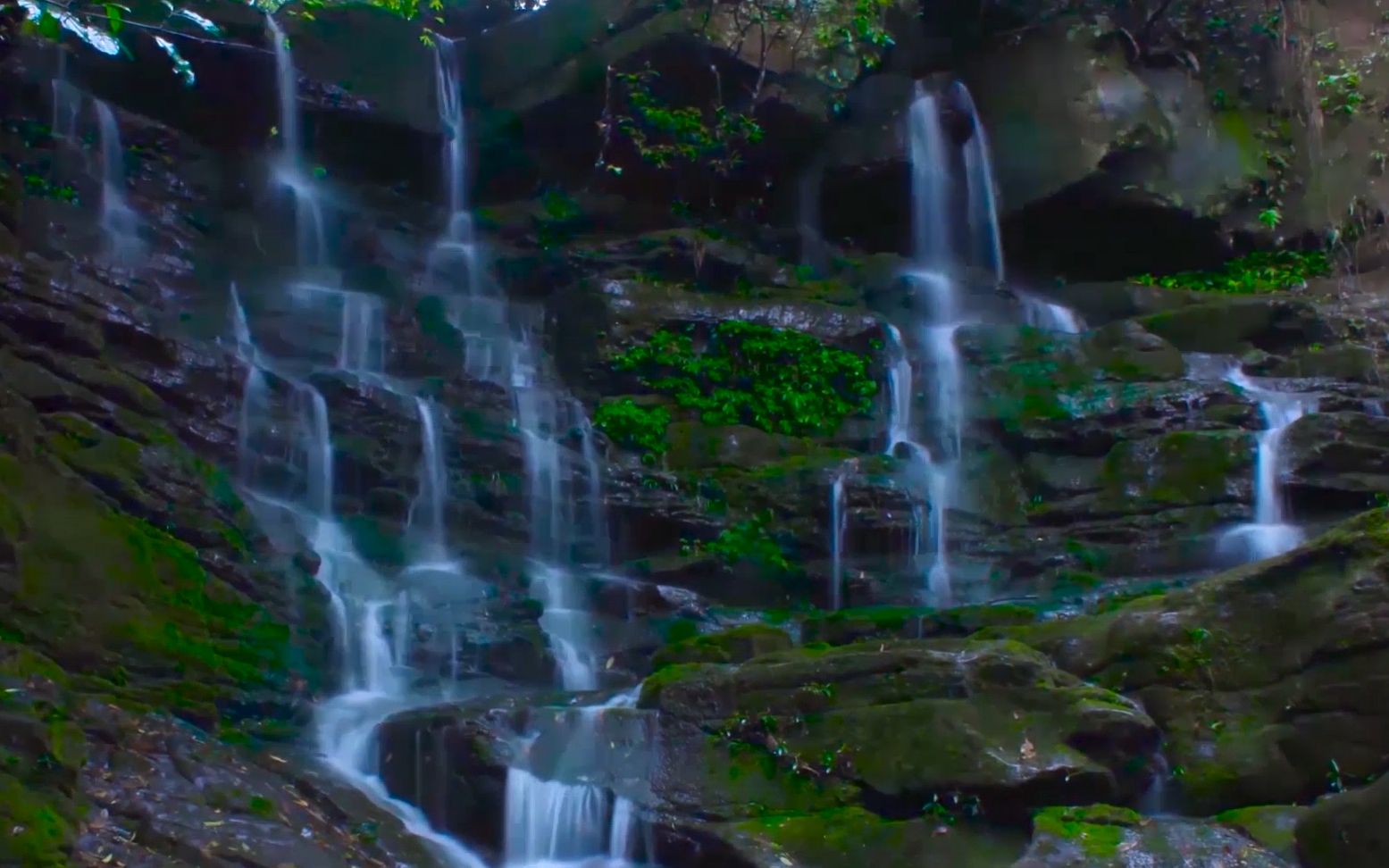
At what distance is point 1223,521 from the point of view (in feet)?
39.2

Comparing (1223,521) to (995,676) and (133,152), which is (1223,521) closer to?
(995,676)

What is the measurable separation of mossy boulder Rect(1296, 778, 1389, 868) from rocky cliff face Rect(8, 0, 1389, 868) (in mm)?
24

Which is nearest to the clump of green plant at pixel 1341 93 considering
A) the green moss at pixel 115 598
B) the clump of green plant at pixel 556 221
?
the clump of green plant at pixel 556 221

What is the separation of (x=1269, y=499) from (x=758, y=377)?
5944 millimetres

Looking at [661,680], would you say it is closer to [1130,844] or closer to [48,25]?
[1130,844]

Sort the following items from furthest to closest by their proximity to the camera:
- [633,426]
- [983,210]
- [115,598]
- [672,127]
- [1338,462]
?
[983,210], [672,127], [633,426], [1338,462], [115,598]

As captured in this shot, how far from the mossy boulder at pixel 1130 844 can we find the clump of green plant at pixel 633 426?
7.99 m

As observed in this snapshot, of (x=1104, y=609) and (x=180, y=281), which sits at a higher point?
(x=180, y=281)

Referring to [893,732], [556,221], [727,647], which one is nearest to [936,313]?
[556,221]

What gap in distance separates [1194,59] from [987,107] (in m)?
3.40

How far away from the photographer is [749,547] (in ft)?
41.3

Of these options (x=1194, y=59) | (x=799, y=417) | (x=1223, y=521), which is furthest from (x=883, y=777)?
(x=1194, y=59)

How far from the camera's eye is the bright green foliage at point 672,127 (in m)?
16.7

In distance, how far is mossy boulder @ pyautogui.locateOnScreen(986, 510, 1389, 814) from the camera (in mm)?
6965
